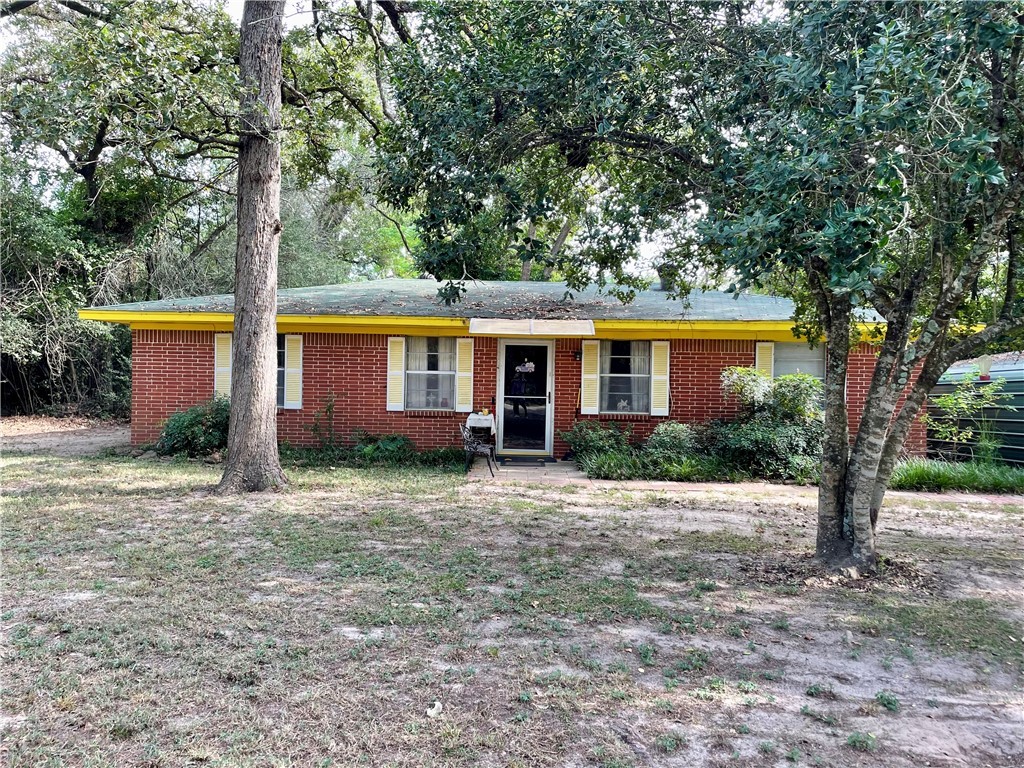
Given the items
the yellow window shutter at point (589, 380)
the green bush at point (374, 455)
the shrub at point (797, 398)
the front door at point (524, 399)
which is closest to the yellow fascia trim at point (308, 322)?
the front door at point (524, 399)

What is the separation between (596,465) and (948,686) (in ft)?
22.8

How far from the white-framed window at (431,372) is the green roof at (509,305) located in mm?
607

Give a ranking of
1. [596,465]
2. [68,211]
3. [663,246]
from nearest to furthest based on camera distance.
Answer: [663,246], [596,465], [68,211]

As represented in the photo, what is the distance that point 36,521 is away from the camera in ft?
21.8

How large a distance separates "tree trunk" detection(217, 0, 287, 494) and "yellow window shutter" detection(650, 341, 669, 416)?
255 inches

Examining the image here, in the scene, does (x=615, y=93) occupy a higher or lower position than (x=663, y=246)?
higher

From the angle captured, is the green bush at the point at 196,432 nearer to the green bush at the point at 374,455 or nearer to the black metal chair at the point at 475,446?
the green bush at the point at 374,455

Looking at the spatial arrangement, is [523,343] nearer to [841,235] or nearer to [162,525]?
[162,525]

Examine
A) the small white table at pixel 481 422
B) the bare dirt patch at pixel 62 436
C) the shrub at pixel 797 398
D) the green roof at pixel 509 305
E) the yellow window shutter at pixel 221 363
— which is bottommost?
the bare dirt patch at pixel 62 436

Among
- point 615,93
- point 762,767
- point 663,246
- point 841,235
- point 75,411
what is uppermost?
point 615,93

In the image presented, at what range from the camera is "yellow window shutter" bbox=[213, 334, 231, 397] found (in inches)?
471

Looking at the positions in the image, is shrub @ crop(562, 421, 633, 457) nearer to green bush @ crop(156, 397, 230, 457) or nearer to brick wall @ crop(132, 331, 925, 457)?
brick wall @ crop(132, 331, 925, 457)

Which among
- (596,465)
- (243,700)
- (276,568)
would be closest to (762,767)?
(243,700)

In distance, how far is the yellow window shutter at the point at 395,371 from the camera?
39.0 feet
